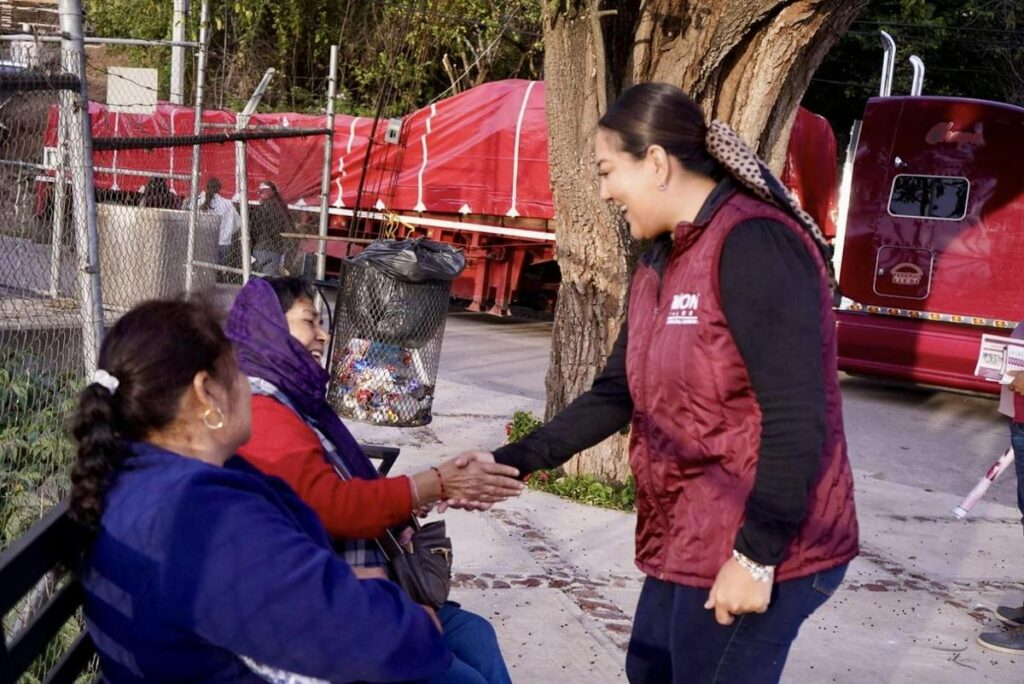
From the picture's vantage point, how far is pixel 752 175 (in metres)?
2.40

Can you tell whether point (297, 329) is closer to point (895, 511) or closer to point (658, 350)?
point (658, 350)

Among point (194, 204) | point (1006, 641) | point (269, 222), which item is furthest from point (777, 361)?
point (269, 222)

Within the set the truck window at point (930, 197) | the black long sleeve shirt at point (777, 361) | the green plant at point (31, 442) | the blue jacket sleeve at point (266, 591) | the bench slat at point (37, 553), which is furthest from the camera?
the truck window at point (930, 197)

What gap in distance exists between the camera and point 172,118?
48.8 feet

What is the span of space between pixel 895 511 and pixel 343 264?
153 inches

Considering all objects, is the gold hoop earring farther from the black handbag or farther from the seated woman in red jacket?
the black handbag

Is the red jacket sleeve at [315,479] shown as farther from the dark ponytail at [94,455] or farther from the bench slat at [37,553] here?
the dark ponytail at [94,455]

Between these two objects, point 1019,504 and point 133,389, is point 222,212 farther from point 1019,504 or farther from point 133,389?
point 133,389

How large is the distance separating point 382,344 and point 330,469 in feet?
17.3

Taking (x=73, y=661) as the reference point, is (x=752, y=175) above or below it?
above

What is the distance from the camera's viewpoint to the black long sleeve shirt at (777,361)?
2.27m

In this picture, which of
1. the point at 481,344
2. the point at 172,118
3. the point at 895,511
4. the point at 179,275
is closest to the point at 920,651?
the point at 895,511

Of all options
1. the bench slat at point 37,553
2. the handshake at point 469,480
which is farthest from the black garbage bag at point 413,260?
the bench slat at point 37,553

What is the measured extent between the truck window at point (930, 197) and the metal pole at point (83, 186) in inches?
362
